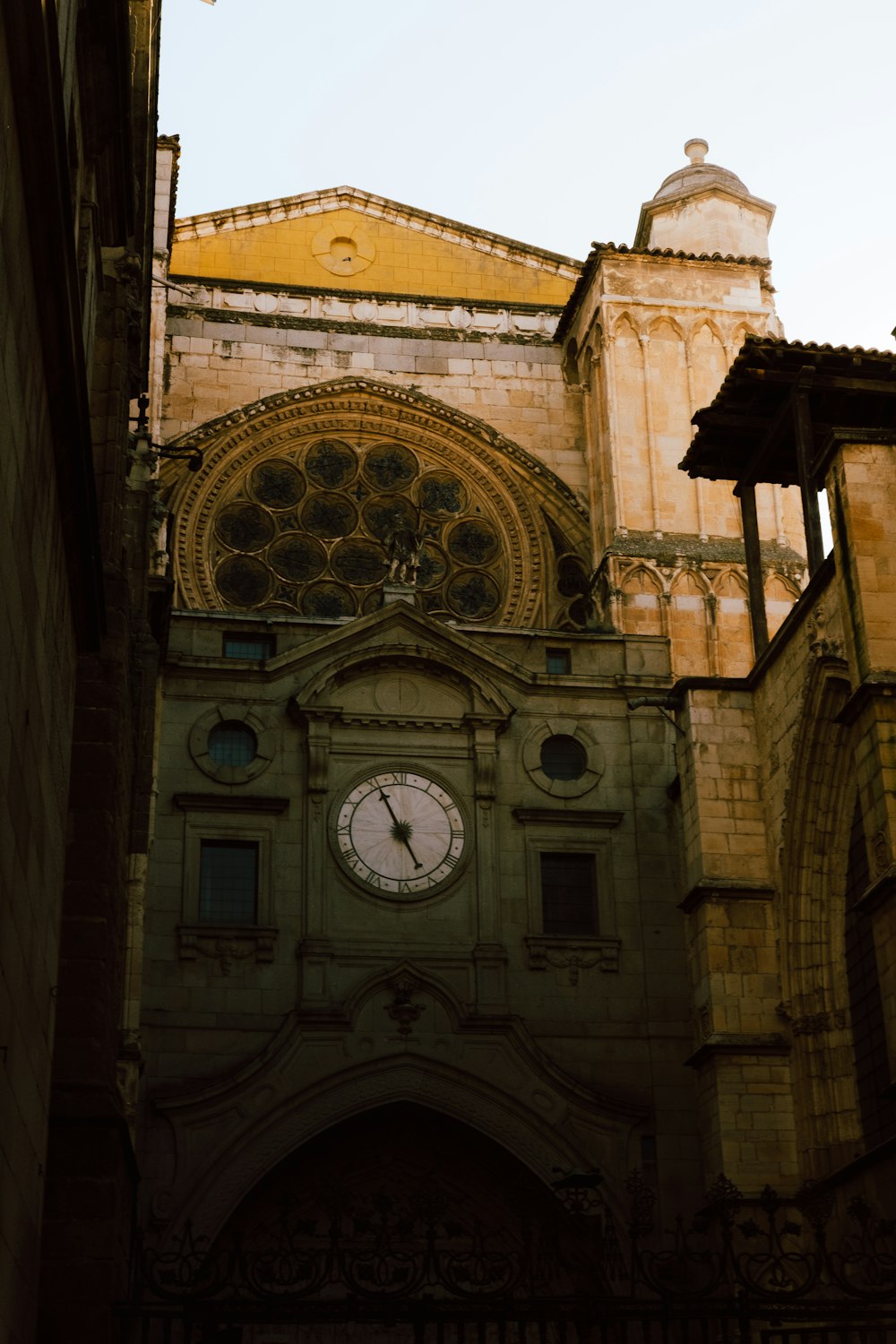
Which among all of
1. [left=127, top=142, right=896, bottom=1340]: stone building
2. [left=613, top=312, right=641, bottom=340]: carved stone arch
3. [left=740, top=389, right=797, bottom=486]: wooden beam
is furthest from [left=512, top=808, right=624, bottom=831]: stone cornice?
[left=613, top=312, right=641, bottom=340]: carved stone arch

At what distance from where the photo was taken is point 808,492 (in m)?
19.3

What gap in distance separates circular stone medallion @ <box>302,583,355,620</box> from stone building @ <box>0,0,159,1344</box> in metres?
9.18

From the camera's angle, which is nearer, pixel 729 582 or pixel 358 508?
pixel 729 582

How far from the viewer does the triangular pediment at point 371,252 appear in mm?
28938

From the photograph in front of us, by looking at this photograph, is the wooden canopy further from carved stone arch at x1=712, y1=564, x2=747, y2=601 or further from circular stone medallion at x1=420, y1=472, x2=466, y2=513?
circular stone medallion at x1=420, y1=472, x2=466, y2=513

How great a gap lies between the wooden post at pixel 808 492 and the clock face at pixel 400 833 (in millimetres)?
4535

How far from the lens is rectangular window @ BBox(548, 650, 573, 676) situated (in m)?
22.0

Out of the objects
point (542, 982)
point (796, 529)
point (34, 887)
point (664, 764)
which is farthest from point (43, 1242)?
point (796, 529)

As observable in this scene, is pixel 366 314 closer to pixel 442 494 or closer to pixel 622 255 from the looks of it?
pixel 442 494

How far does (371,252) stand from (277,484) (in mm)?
4971

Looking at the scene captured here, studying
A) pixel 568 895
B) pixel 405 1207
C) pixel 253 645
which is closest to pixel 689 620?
pixel 568 895

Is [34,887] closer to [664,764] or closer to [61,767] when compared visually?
[61,767]

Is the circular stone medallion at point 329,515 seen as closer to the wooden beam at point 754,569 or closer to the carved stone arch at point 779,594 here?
the carved stone arch at point 779,594

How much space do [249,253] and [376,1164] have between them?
49.1ft
